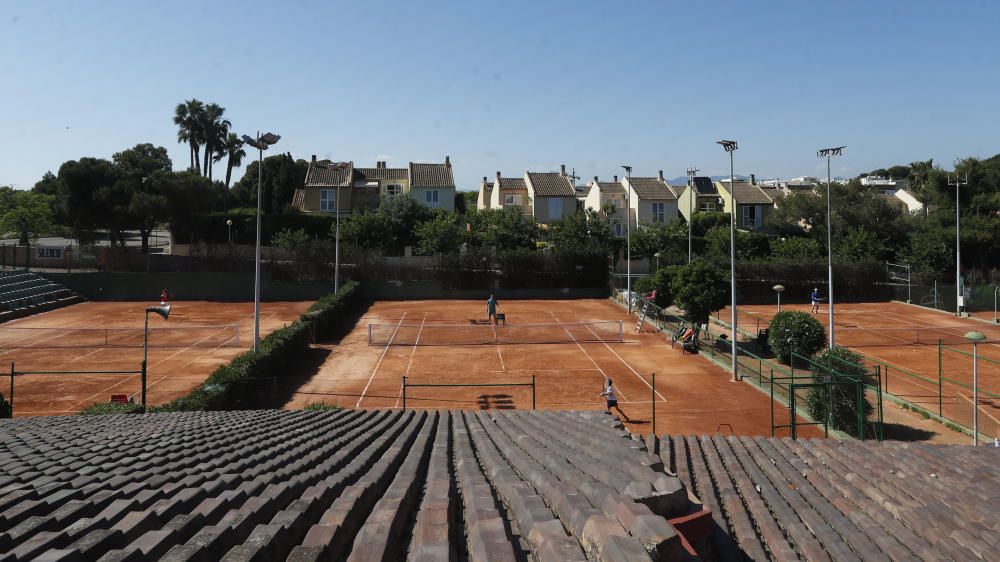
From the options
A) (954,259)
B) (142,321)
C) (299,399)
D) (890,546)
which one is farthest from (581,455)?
(954,259)

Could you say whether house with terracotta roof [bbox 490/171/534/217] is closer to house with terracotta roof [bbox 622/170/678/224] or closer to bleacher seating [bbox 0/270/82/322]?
house with terracotta roof [bbox 622/170/678/224]

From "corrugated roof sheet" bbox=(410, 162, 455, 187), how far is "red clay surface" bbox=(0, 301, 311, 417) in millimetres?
28259

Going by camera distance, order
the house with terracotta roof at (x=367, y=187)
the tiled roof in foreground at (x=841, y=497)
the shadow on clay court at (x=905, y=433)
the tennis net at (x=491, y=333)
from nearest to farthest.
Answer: the tiled roof in foreground at (x=841, y=497)
the shadow on clay court at (x=905, y=433)
the tennis net at (x=491, y=333)
the house with terracotta roof at (x=367, y=187)

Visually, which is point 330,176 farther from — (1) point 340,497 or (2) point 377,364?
(1) point 340,497

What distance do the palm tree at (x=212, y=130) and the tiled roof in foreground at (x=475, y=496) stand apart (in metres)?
83.9

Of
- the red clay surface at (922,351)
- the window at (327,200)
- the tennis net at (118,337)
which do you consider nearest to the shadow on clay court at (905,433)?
the red clay surface at (922,351)

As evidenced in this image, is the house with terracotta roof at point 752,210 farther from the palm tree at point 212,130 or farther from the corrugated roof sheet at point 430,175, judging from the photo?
the palm tree at point 212,130

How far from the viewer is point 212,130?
87.6m

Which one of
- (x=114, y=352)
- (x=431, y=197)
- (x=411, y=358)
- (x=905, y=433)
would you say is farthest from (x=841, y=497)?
(x=431, y=197)

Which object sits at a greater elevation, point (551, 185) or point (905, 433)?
point (551, 185)

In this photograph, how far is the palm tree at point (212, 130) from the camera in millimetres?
87188

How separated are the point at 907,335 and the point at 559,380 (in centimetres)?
1933

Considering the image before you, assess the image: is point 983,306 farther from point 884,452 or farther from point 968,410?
point 884,452

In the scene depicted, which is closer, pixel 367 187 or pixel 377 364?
pixel 377 364
